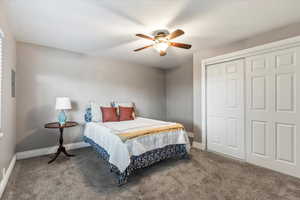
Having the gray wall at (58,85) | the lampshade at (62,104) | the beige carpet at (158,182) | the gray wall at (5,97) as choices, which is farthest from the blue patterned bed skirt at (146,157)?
the gray wall at (5,97)

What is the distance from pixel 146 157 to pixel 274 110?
2.33 meters

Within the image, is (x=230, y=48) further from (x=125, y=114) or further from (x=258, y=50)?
(x=125, y=114)

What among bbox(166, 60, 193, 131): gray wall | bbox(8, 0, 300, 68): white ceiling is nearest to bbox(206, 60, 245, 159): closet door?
bbox(8, 0, 300, 68): white ceiling

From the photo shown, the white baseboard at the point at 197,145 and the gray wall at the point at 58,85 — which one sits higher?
the gray wall at the point at 58,85

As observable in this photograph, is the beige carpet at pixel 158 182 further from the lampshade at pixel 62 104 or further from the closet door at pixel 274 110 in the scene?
the lampshade at pixel 62 104

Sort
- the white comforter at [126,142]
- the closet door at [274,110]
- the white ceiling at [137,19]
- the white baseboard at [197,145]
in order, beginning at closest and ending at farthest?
the white ceiling at [137,19] < the white comforter at [126,142] < the closet door at [274,110] < the white baseboard at [197,145]

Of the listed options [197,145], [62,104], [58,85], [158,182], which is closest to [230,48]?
[197,145]

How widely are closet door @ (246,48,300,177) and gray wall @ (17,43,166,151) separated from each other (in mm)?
3140

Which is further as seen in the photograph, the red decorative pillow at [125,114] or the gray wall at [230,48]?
the red decorative pillow at [125,114]

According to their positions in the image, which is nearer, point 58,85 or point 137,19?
point 137,19

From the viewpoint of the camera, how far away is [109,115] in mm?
3477

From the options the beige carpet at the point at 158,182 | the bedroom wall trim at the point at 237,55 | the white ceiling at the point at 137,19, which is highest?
the white ceiling at the point at 137,19

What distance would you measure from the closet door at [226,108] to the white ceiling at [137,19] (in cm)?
A: 63

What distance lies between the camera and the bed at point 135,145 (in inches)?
82.9
